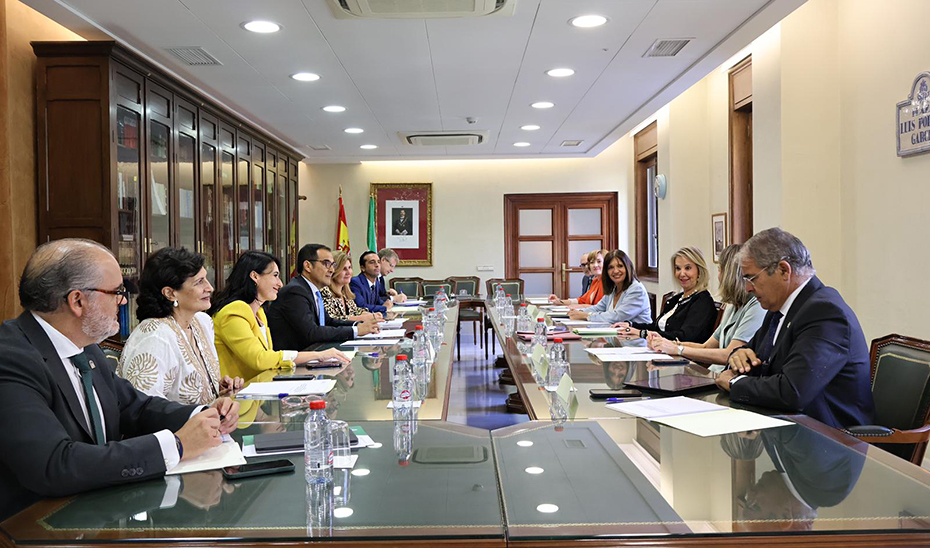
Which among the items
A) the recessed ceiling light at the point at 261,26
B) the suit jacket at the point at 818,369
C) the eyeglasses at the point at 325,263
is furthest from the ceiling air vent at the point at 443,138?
the suit jacket at the point at 818,369

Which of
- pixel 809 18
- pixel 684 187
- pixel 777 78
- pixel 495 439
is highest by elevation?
pixel 809 18

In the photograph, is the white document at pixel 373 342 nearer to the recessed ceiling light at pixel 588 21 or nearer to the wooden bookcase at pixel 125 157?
the wooden bookcase at pixel 125 157

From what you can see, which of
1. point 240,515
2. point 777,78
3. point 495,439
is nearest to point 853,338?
point 495,439

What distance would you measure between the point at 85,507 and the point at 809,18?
5.79m

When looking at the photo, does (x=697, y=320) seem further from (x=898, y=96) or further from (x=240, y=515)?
(x=240, y=515)

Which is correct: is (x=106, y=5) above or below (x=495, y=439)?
above

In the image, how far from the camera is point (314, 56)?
5.33 m

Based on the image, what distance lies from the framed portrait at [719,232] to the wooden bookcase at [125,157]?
509 centimetres

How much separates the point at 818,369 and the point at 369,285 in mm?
5682

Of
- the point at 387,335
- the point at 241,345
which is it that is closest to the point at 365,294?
the point at 387,335

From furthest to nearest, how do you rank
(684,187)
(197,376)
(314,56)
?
1. (684,187)
2. (314,56)
3. (197,376)

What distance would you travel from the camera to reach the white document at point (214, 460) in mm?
1668

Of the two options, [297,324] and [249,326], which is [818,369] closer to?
[249,326]

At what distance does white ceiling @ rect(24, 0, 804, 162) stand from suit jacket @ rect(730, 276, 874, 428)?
8.13 feet
